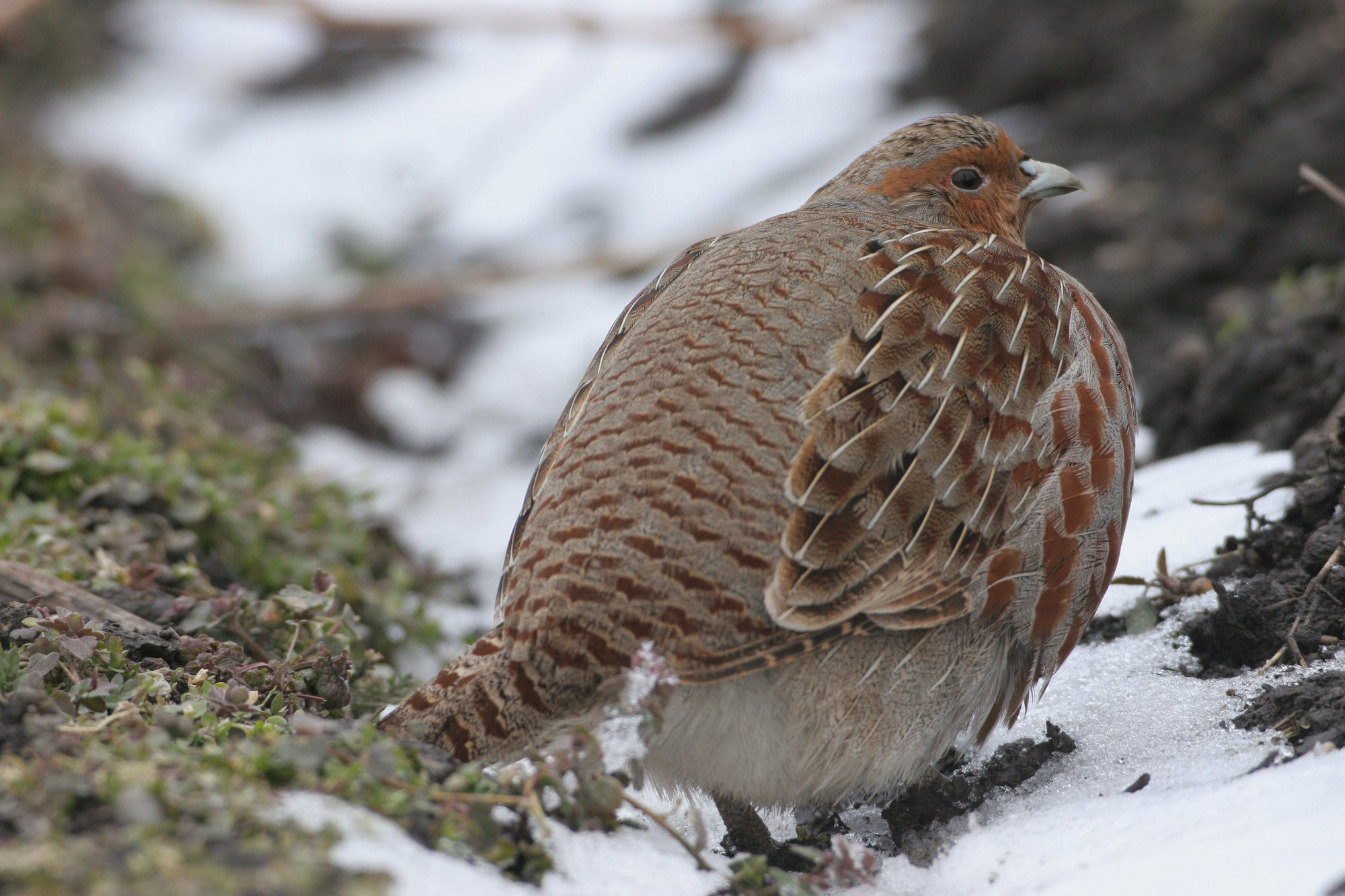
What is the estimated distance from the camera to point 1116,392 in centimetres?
289

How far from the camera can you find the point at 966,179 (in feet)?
11.8

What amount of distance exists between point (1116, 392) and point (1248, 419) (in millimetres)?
1848

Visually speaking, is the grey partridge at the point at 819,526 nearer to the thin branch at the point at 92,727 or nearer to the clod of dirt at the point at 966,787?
the clod of dirt at the point at 966,787

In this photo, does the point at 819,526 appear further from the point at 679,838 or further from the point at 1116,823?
the point at 1116,823

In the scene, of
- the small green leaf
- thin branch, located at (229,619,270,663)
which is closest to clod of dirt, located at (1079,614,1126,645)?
thin branch, located at (229,619,270,663)

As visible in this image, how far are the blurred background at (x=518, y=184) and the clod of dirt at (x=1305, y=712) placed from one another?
157 cm

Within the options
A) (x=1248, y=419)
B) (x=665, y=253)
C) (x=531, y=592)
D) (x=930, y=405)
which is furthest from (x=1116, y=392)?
(x=665, y=253)

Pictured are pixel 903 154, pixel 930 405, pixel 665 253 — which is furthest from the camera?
pixel 665 253

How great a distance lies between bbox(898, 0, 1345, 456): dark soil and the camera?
4473mm

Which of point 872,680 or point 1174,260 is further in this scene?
point 1174,260

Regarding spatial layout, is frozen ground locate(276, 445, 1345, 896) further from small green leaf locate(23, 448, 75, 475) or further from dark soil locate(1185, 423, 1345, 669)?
small green leaf locate(23, 448, 75, 475)

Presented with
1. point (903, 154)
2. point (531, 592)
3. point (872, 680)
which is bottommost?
point (872, 680)

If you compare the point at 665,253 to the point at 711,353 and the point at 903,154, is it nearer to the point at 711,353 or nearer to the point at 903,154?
the point at 903,154

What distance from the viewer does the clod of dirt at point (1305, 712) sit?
7.49 ft
